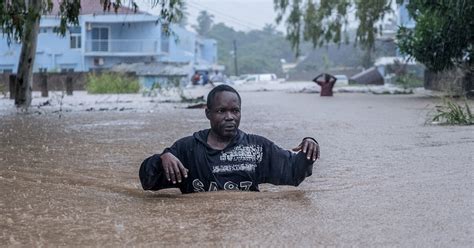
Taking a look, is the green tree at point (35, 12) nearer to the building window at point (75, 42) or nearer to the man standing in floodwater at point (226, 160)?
the man standing in floodwater at point (226, 160)

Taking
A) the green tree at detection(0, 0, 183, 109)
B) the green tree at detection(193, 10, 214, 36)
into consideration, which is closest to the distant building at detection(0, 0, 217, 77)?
the green tree at detection(0, 0, 183, 109)

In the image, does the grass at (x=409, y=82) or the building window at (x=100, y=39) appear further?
the building window at (x=100, y=39)

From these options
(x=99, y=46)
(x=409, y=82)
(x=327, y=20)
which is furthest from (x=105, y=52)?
(x=327, y=20)

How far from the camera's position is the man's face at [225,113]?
16.4 ft

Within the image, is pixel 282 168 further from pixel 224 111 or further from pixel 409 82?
pixel 409 82

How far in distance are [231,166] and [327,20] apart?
2677cm

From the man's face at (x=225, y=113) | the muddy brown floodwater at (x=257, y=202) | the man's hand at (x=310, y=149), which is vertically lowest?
the muddy brown floodwater at (x=257, y=202)

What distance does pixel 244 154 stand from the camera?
5047 mm

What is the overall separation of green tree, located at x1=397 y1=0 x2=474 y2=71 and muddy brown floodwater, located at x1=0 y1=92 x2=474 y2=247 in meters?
10.7

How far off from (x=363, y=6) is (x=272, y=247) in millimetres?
26177

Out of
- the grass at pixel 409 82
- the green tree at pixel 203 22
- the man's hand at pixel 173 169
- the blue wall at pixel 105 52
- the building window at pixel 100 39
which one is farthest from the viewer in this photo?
the green tree at pixel 203 22

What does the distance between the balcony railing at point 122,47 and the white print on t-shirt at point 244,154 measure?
178 ft

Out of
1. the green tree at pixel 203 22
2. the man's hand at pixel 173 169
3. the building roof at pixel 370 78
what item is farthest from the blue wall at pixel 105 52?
the green tree at pixel 203 22

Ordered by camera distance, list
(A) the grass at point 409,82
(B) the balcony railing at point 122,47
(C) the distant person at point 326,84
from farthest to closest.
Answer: (B) the balcony railing at point 122,47, (A) the grass at point 409,82, (C) the distant person at point 326,84
